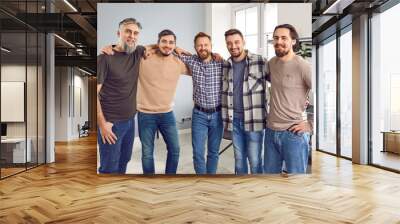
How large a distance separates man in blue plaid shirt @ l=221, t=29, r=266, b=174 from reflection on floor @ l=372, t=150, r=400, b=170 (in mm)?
2750

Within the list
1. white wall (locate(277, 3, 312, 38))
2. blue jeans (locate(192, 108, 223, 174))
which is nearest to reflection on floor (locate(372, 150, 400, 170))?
white wall (locate(277, 3, 312, 38))

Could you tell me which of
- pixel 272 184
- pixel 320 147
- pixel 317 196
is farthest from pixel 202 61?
pixel 320 147

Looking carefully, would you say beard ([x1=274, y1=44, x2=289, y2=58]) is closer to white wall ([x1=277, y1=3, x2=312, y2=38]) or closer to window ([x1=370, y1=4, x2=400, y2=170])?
white wall ([x1=277, y1=3, x2=312, y2=38])

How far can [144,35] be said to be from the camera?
602 cm

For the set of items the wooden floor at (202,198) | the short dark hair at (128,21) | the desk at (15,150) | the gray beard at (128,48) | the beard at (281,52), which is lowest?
the wooden floor at (202,198)

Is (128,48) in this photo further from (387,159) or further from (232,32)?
(387,159)

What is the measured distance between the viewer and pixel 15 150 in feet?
22.5

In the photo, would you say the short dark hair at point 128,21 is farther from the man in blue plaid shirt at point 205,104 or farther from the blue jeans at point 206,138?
the blue jeans at point 206,138

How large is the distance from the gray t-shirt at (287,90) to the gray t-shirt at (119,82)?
6.72 ft

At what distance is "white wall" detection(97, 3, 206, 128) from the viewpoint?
19.6ft

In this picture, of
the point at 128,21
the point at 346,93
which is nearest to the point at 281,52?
the point at 128,21

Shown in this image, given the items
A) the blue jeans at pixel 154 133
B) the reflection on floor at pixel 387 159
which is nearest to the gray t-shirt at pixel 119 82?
the blue jeans at pixel 154 133

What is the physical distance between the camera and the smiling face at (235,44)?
601 cm

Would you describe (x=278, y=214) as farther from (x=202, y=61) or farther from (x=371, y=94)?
(x=371, y=94)
